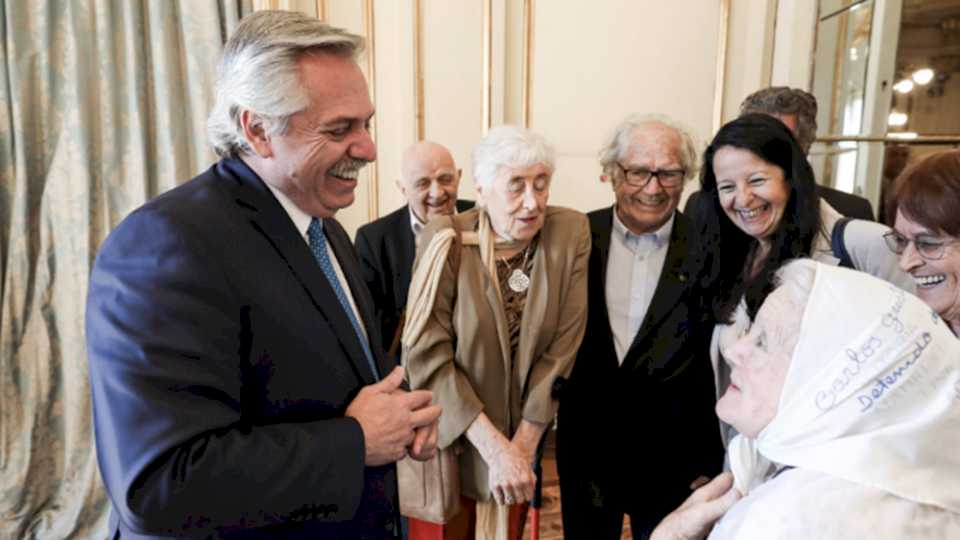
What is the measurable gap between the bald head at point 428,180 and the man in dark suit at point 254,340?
128cm

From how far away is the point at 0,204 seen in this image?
2508mm

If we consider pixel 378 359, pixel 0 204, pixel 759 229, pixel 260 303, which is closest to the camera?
pixel 260 303

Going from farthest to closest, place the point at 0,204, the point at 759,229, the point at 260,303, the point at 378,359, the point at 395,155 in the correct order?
the point at 395,155, the point at 0,204, the point at 759,229, the point at 378,359, the point at 260,303

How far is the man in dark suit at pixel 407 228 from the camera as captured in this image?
243 cm

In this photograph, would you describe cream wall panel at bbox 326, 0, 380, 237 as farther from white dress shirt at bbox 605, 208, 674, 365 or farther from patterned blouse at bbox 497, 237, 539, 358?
white dress shirt at bbox 605, 208, 674, 365

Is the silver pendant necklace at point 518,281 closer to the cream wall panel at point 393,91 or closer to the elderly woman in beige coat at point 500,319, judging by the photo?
the elderly woman in beige coat at point 500,319

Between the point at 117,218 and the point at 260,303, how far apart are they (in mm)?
2154

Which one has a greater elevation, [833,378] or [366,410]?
[833,378]

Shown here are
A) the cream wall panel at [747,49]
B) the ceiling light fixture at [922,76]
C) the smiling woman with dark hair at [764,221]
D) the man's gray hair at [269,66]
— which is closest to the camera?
the man's gray hair at [269,66]

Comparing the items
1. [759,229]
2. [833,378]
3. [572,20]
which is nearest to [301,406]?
[833,378]

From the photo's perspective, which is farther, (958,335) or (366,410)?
(958,335)

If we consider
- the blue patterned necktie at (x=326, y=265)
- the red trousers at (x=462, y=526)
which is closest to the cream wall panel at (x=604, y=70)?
the red trousers at (x=462, y=526)

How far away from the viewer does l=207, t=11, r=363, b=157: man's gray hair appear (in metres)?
0.98

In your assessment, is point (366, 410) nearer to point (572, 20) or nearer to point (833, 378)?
point (833, 378)
